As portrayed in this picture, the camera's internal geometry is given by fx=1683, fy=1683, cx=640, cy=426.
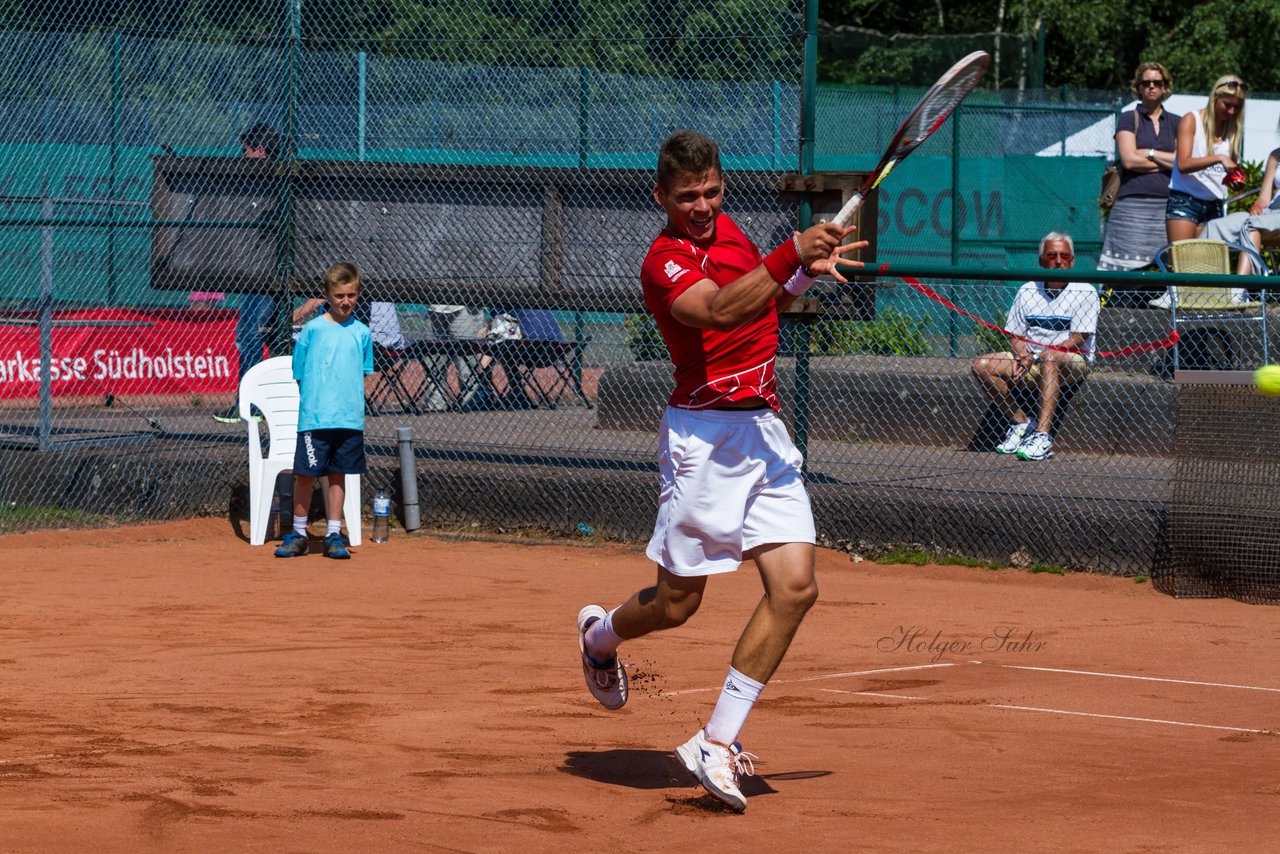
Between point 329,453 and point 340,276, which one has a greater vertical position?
point 340,276

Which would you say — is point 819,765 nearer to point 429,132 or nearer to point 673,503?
point 673,503

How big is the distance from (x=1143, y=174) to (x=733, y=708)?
9160 mm

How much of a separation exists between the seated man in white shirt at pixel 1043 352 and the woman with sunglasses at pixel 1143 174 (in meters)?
1.99

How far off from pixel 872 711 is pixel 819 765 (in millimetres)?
935

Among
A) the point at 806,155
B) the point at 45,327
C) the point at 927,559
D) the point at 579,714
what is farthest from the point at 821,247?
the point at 45,327

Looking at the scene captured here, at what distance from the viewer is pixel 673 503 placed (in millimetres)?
5188

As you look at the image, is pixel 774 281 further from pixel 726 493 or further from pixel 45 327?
pixel 45 327

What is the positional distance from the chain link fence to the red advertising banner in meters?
0.03

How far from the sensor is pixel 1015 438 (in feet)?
34.8

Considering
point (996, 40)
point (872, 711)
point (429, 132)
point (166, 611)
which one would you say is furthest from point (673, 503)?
point (996, 40)

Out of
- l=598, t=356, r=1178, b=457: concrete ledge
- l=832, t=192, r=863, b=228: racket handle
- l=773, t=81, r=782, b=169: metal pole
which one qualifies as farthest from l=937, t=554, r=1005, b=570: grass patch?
l=832, t=192, r=863, b=228: racket handle

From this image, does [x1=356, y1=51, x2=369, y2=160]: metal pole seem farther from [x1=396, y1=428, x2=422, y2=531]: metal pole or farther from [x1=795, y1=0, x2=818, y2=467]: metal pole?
[x1=795, y1=0, x2=818, y2=467]: metal pole

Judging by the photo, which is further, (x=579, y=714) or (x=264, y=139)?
(x=264, y=139)

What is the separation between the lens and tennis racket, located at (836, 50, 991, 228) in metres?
5.15
